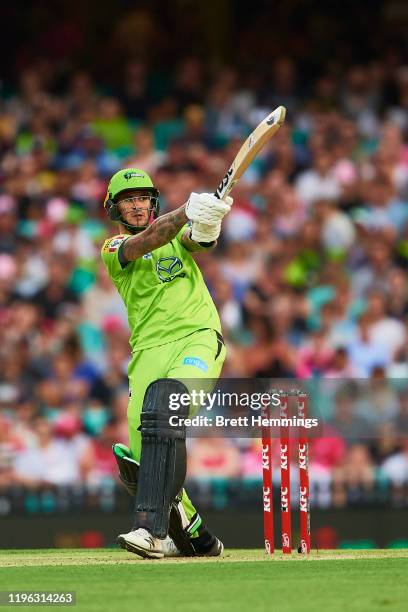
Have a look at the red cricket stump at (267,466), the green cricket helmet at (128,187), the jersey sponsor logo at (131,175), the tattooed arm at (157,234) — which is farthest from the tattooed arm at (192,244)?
the red cricket stump at (267,466)

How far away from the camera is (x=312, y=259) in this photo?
553 inches

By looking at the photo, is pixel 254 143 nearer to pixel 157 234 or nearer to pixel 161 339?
pixel 157 234

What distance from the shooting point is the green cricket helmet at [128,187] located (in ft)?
25.5

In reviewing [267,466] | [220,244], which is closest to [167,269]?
[267,466]

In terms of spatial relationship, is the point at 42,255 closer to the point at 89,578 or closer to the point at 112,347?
the point at 112,347

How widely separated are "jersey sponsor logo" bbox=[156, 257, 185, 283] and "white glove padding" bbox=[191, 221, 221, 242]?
0.95ft

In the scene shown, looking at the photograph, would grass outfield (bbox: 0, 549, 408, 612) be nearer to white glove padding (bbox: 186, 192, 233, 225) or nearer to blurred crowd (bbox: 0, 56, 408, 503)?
white glove padding (bbox: 186, 192, 233, 225)

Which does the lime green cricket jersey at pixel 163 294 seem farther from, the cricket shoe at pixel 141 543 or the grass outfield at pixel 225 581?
the grass outfield at pixel 225 581

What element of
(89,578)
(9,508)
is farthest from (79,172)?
(89,578)

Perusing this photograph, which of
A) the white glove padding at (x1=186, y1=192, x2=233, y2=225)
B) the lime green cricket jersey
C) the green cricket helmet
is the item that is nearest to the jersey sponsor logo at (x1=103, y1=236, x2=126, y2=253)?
the lime green cricket jersey

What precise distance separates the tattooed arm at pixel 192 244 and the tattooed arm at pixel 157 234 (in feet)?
0.74

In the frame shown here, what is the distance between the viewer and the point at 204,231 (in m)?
7.37

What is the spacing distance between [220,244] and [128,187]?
6.59 meters

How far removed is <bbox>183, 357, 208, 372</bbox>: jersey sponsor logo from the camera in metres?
7.39
